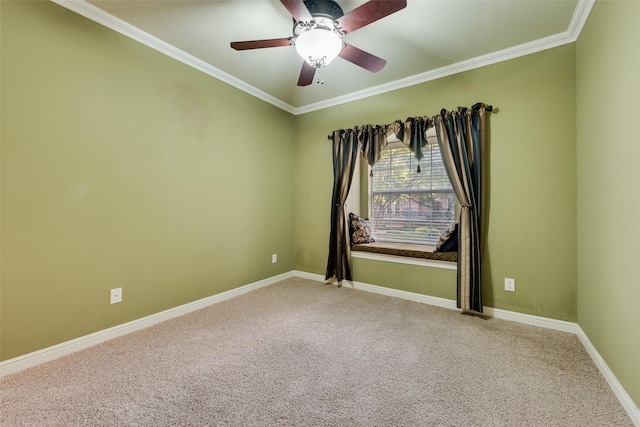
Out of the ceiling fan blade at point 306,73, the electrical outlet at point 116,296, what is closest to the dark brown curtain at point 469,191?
the ceiling fan blade at point 306,73

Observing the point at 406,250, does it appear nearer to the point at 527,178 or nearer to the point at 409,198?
the point at 409,198

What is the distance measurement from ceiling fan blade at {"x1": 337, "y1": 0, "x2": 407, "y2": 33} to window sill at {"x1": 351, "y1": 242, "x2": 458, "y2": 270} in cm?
226

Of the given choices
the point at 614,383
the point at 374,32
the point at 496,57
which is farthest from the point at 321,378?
the point at 496,57

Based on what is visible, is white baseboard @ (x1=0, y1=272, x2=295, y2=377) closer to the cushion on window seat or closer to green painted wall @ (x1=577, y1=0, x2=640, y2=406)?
the cushion on window seat

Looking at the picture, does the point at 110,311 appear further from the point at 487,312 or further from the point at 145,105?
the point at 487,312

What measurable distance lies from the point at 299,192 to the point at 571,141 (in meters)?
2.98

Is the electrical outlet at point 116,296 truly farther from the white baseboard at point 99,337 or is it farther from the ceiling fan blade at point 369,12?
the ceiling fan blade at point 369,12

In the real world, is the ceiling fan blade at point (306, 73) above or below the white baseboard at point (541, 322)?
above

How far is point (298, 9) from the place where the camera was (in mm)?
1611

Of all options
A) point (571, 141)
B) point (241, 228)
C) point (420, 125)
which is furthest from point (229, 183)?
point (571, 141)

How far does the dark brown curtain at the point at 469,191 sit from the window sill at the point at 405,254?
20 cm

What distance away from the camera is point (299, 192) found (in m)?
3.96

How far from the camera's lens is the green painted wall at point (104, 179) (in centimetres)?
A: 175

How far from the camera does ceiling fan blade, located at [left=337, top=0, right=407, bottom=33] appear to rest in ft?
4.86
